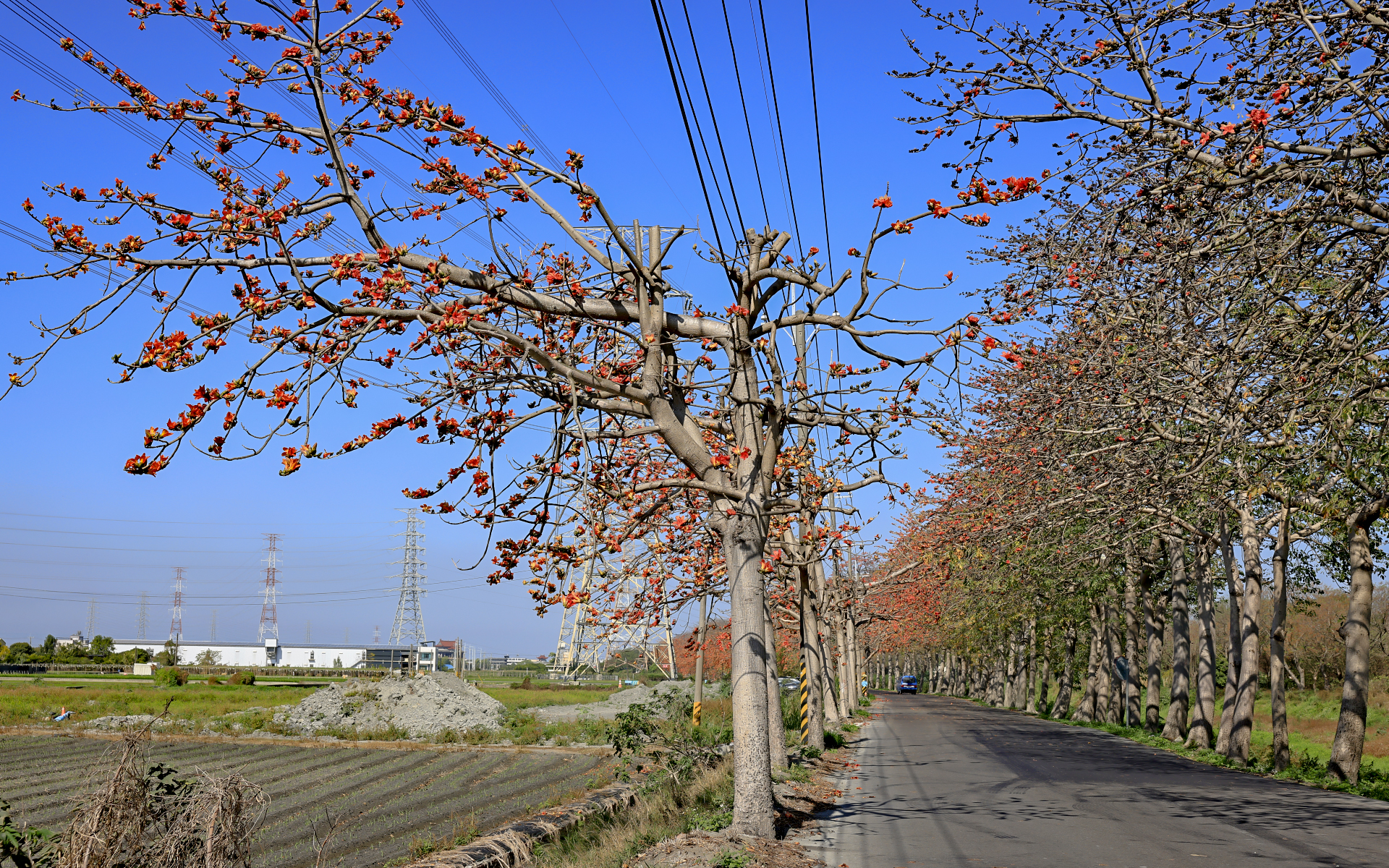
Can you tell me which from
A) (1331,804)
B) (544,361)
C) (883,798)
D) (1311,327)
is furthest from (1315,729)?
(544,361)

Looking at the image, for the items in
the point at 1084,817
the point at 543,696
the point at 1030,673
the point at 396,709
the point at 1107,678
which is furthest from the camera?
the point at 543,696

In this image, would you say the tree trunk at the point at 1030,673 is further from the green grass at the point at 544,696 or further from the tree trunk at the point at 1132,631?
the green grass at the point at 544,696

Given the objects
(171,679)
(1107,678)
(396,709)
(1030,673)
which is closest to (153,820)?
(396,709)

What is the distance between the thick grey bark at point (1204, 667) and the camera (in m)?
22.5

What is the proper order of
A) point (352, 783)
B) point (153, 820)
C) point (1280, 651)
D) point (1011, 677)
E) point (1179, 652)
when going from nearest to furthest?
point (153, 820) < point (1280, 651) < point (352, 783) < point (1179, 652) < point (1011, 677)

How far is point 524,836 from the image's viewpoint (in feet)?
32.5

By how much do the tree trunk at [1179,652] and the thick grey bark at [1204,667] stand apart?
0.41m

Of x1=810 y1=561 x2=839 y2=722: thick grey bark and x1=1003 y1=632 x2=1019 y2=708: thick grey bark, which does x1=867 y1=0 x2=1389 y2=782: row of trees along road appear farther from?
x1=1003 y1=632 x2=1019 y2=708: thick grey bark

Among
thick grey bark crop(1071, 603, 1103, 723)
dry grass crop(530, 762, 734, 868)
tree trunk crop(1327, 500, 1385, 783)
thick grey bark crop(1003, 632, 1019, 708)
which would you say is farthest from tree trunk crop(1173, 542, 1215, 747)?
thick grey bark crop(1003, 632, 1019, 708)

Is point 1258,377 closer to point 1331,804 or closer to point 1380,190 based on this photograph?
point 1380,190

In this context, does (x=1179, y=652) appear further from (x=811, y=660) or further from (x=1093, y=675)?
(x=1093, y=675)

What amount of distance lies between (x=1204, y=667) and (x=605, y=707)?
26.9 m

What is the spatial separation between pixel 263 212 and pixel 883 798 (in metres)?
11.2

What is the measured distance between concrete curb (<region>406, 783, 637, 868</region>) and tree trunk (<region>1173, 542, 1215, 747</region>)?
50.0 ft
